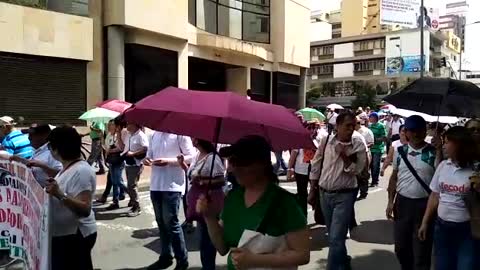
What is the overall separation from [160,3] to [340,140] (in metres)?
15.3

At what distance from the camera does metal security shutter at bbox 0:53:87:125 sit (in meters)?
15.1

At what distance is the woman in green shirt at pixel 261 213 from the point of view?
2.50 meters

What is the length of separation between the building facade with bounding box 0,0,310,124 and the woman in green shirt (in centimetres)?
1388

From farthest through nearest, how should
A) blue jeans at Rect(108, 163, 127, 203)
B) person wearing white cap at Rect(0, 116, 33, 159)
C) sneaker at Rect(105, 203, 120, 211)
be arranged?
blue jeans at Rect(108, 163, 127, 203) < sneaker at Rect(105, 203, 120, 211) < person wearing white cap at Rect(0, 116, 33, 159)

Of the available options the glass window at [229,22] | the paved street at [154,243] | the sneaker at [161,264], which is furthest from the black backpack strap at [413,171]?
the glass window at [229,22]

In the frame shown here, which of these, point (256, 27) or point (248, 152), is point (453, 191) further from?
point (256, 27)

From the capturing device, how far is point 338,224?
16.7 feet

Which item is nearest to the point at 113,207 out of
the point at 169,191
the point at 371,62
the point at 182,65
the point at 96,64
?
the point at 169,191

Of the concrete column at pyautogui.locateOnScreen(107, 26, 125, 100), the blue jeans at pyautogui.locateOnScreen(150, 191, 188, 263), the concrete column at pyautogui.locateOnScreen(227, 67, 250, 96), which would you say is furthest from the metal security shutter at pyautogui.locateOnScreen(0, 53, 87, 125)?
the blue jeans at pyautogui.locateOnScreen(150, 191, 188, 263)

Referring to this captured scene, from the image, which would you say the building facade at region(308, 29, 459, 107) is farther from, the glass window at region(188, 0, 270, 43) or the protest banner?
the protest banner

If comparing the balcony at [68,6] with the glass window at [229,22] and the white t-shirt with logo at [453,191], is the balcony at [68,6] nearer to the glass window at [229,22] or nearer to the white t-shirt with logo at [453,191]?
the glass window at [229,22]

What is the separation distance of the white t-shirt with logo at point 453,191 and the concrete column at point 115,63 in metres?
14.6

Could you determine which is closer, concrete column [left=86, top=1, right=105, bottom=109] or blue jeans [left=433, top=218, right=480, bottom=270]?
blue jeans [left=433, top=218, right=480, bottom=270]

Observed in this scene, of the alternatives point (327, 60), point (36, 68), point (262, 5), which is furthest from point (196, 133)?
point (327, 60)
